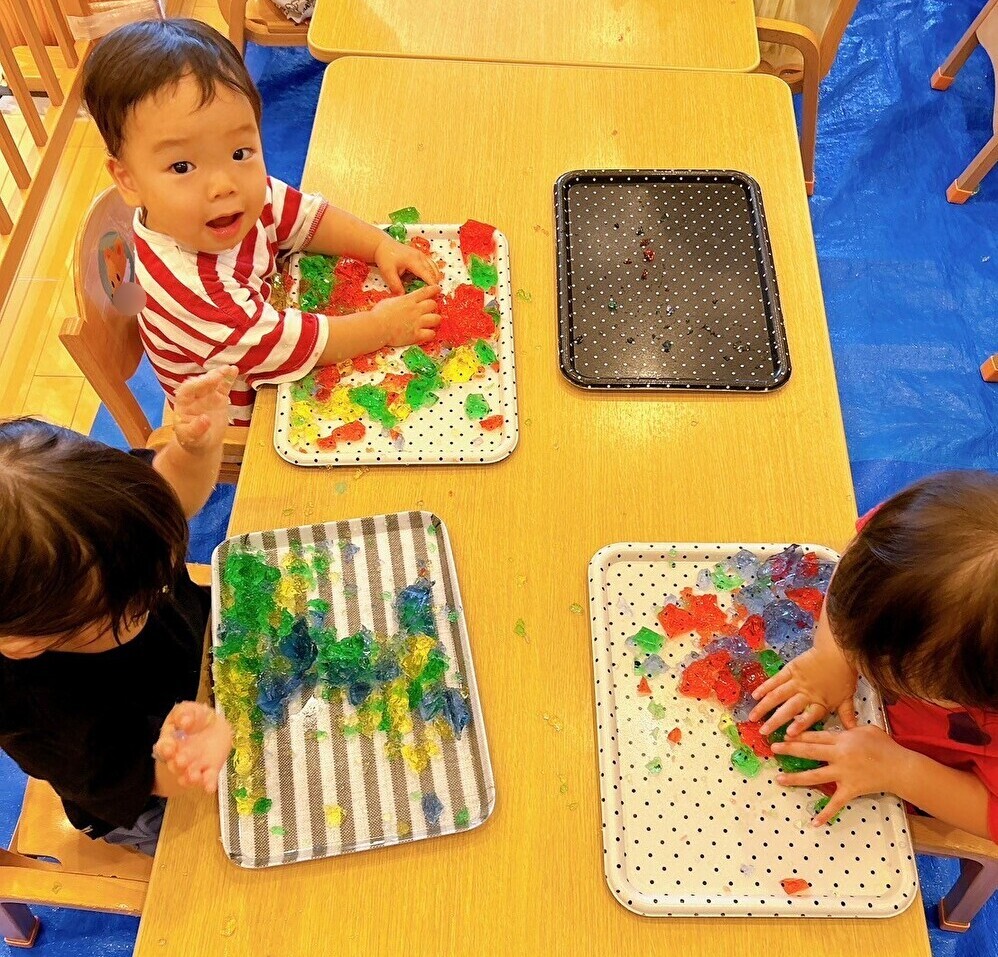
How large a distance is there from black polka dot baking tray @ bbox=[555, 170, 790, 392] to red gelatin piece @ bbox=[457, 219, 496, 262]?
103 millimetres

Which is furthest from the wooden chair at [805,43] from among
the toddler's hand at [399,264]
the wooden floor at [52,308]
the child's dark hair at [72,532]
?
the wooden floor at [52,308]

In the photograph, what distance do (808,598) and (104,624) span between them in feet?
2.48

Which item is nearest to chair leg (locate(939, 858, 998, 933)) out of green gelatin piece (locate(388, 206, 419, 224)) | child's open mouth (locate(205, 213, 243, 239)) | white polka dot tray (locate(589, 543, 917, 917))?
white polka dot tray (locate(589, 543, 917, 917))

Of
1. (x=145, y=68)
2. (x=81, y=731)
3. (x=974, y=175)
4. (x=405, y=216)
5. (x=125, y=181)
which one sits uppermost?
(x=145, y=68)

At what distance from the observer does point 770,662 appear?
95 cm

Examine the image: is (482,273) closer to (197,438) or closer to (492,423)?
(492,423)

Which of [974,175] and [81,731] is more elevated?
[81,731]

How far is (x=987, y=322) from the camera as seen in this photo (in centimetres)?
228

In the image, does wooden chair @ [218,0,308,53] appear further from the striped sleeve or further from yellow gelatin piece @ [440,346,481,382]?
yellow gelatin piece @ [440,346,481,382]

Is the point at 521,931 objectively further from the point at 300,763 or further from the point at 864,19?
the point at 864,19

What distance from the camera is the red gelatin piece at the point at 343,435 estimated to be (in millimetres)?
1073

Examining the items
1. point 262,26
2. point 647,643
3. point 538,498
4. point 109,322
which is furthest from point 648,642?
point 262,26

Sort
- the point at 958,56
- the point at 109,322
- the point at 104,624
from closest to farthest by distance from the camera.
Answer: the point at 104,624
the point at 109,322
the point at 958,56

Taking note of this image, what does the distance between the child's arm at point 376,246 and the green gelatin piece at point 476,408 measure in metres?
0.21
